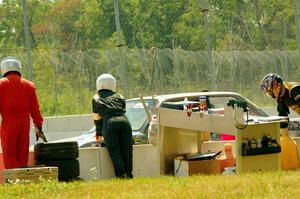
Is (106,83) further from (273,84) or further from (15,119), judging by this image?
(273,84)

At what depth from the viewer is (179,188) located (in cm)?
1039

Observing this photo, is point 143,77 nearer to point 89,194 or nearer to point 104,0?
point 104,0

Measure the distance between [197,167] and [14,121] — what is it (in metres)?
2.80

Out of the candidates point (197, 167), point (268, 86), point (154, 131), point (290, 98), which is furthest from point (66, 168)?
point (290, 98)

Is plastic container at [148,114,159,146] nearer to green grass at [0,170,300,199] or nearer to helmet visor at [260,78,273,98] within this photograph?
helmet visor at [260,78,273,98]

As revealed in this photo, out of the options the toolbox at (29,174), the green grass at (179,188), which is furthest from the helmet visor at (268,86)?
the toolbox at (29,174)

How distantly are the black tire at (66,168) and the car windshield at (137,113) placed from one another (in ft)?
9.58

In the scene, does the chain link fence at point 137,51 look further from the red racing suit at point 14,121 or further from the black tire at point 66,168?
the black tire at point 66,168

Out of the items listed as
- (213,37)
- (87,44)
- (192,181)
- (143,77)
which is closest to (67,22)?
(87,44)

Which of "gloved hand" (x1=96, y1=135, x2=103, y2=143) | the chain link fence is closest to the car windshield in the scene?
"gloved hand" (x1=96, y1=135, x2=103, y2=143)

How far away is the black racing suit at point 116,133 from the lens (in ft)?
46.8

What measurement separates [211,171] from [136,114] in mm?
3231

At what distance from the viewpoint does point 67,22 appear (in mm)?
20422

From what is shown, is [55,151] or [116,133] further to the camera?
[116,133]
